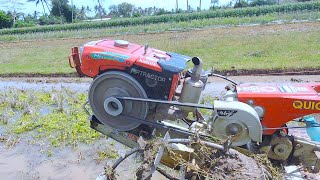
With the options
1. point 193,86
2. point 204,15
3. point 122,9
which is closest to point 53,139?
point 193,86

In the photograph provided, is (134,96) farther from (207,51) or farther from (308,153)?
(207,51)

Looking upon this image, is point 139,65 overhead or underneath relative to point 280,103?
overhead

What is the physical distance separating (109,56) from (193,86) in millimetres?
826

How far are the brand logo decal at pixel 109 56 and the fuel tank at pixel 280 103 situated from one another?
1.12 m

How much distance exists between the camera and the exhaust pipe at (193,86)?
3.86m

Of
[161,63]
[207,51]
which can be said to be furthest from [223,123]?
[207,51]

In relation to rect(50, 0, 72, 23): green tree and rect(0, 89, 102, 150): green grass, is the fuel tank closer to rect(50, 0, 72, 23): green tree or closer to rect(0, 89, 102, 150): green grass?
rect(0, 89, 102, 150): green grass

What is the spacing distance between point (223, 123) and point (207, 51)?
1251 cm

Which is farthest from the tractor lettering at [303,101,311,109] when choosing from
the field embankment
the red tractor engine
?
the field embankment

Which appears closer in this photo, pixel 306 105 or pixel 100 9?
pixel 306 105

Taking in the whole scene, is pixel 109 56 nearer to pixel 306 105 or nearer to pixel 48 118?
pixel 306 105

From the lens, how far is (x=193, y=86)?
3855 mm

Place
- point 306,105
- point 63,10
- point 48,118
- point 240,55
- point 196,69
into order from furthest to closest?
point 63,10, point 240,55, point 48,118, point 196,69, point 306,105

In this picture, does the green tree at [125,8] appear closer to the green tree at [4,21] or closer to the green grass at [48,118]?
the green tree at [4,21]
